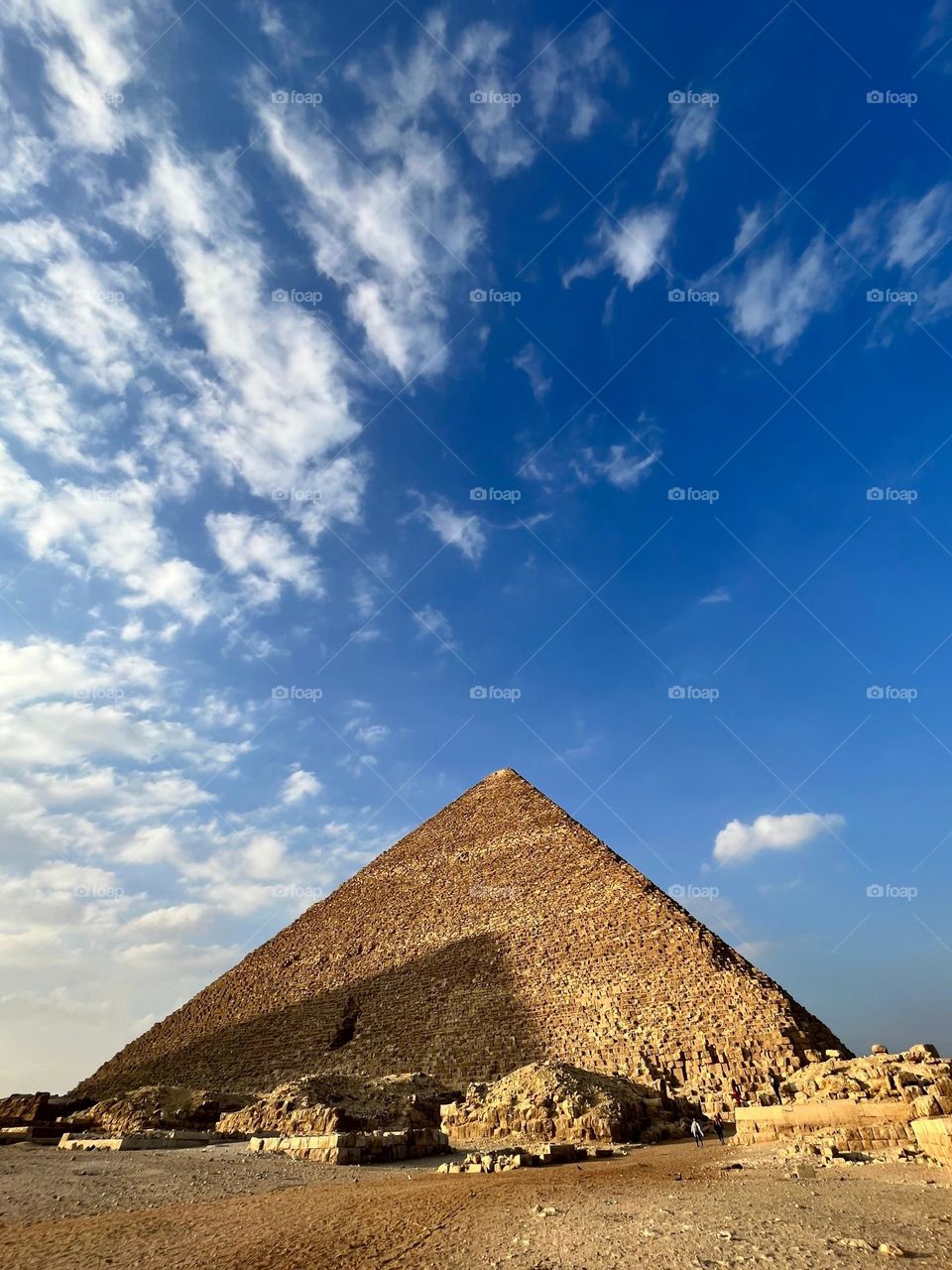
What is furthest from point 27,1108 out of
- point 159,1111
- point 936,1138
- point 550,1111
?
point 936,1138

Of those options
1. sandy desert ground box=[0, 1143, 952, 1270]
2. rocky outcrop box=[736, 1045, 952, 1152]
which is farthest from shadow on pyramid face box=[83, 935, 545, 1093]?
sandy desert ground box=[0, 1143, 952, 1270]

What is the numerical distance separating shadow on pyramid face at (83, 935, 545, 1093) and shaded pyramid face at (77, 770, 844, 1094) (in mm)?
101

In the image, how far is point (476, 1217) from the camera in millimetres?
6871

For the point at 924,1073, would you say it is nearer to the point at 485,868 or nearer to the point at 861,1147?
the point at 861,1147

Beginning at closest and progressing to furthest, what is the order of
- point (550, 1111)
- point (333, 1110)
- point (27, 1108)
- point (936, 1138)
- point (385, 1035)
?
1. point (936, 1138)
2. point (333, 1110)
3. point (550, 1111)
4. point (27, 1108)
5. point (385, 1035)

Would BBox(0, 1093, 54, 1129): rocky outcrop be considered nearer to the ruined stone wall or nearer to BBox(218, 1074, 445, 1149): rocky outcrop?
BBox(218, 1074, 445, 1149): rocky outcrop

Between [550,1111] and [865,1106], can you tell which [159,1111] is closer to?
[550,1111]

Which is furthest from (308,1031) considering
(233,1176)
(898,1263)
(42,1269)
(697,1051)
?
(898,1263)

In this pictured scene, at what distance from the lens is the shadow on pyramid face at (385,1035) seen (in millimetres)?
29656

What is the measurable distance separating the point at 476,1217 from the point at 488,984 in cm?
2813

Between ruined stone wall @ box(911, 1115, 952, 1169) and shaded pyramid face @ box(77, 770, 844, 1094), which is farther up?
shaded pyramid face @ box(77, 770, 844, 1094)

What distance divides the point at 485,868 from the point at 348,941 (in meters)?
10.2

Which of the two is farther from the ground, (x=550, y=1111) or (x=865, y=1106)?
(x=865, y=1106)

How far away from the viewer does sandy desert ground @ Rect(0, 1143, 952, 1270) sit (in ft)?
17.4
